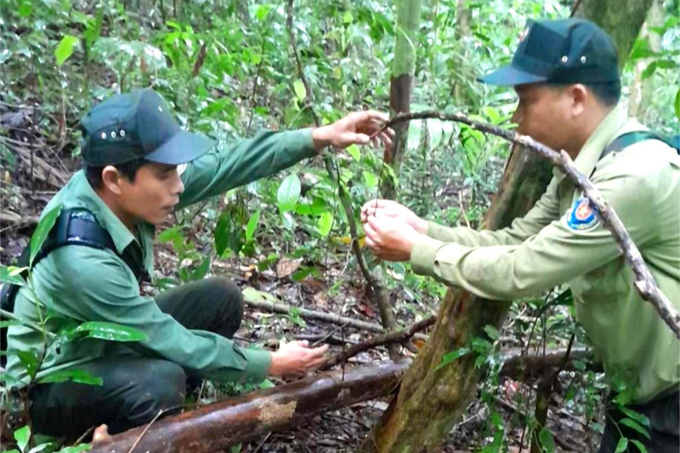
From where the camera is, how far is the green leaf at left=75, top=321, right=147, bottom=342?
2.21 m

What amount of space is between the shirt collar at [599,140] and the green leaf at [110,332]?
1.49m

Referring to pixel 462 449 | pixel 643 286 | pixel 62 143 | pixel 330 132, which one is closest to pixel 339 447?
pixel 462 449

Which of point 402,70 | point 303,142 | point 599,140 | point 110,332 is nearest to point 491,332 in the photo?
point 599,140

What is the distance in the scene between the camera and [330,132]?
2.95 m

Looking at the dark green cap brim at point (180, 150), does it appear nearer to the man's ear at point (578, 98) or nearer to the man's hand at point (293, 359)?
the man's hand at point (293, 359)

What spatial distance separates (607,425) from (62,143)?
413cm

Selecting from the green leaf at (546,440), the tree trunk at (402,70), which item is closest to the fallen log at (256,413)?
the green leaf at (546,440)

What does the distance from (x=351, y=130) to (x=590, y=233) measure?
1247 millimetres

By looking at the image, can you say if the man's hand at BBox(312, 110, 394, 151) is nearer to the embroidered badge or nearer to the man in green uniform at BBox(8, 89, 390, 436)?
the man in green uniform at BBox(8, 89, 390, 436)

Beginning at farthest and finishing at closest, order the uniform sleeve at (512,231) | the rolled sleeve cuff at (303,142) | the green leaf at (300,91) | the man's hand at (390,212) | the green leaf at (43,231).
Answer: the green leaf at (300,91)
the rolled sleeve cuff at (303,142)
the uniform sleeve at (512,231)
the man's hand at (390,212)
the green leaf at (43,231)

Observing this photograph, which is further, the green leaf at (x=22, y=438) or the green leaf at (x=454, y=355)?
the green leaf at (x=454, y=355)

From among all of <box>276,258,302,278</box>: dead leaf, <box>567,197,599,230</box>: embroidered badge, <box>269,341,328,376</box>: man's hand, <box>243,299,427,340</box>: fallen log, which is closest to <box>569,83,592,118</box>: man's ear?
Answer: <box>567,197,599,230</box>: embroidered badge

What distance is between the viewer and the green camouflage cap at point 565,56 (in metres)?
2.13

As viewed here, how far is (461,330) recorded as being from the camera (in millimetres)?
2555
